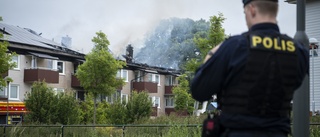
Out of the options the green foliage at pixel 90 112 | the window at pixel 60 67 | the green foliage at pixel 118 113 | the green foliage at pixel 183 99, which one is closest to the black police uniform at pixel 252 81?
the green foliage at pixel 118 113

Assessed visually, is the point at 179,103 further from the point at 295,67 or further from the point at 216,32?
the point at 295,67

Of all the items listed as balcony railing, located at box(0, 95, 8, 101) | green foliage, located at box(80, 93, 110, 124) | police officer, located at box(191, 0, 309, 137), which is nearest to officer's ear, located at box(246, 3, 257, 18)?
police officer, located at box(191, 0, 309, 137)

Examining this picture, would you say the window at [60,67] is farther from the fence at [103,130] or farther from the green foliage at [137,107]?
the fence at [103,130]

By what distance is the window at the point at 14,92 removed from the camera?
127ft

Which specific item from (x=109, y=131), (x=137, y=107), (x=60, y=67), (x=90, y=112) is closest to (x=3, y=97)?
(x=90, y=112)

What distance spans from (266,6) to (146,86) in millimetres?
50860

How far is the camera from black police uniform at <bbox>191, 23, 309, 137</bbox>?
9.67 feet

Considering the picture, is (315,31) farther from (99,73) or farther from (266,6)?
(266,6)

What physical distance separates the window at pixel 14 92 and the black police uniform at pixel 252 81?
124 ft

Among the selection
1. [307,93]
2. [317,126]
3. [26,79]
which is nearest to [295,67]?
[307,93]

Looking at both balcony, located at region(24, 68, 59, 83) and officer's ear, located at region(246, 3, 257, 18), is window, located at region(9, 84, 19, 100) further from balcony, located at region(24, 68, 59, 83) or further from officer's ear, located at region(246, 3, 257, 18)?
officer's ear, located at region(246, 3, 257, 18)

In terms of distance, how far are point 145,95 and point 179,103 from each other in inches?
650

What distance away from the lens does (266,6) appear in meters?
3.07

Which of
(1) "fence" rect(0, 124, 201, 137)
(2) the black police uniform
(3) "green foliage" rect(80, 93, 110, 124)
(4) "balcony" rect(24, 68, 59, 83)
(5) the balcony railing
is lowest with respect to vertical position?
(3) "green foliage" rect(80, 93, 110, 124)
